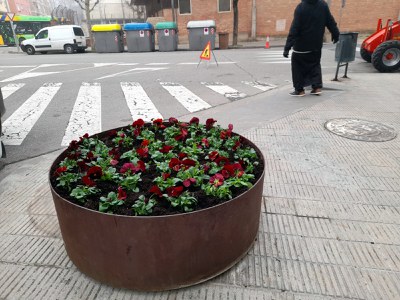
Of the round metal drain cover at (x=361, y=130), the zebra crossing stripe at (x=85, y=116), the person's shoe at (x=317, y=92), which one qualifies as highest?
the person's shoe at (x=317, y=92)

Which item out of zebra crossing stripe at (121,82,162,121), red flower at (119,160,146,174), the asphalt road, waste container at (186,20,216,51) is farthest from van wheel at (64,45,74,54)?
red flower at (119,160,146,174)

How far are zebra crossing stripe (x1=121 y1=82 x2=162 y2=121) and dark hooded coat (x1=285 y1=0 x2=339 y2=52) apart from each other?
306cm

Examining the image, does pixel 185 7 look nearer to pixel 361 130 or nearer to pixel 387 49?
pixel 387 49

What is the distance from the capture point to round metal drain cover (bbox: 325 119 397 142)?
→ 15.3 ft

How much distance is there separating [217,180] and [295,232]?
0.95m

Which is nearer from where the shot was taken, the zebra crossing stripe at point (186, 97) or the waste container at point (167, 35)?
the zebra crossing stripe at point (186, 97)

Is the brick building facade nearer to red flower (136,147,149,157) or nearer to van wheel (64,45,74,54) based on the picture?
van wheel (64,45,74,54)

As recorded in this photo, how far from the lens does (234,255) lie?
2.29 m

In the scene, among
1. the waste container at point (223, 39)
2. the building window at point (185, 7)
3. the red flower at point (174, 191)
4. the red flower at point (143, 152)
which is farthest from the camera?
the building window at point (185, 7)

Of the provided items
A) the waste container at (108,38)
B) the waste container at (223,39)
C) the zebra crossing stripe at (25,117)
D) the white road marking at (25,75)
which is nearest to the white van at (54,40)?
the waste container at (108,38)

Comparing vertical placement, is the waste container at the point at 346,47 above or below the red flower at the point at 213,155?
above

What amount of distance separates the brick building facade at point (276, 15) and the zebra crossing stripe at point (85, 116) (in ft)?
69.7

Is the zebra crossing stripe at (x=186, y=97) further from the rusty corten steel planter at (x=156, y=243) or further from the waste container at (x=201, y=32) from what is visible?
the waste container at (x=201, y=32)

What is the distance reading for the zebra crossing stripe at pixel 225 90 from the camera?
7.79 m
